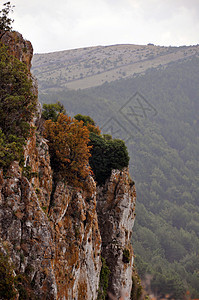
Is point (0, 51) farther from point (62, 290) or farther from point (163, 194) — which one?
point (163, 194)

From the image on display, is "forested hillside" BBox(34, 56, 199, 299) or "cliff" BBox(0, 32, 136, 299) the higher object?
"forested hillside" BBox(34, 56, 199, 299)

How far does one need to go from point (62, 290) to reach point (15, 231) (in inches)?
186

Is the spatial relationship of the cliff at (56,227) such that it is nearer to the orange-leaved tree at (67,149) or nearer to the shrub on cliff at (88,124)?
the orange-leaved tree at (67,149)

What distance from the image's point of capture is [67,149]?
17984 millimetres

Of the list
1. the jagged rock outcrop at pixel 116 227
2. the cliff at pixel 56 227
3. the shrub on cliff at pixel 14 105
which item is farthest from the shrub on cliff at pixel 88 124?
the shrub on cliff at pixel 14 105

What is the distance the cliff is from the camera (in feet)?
35.0

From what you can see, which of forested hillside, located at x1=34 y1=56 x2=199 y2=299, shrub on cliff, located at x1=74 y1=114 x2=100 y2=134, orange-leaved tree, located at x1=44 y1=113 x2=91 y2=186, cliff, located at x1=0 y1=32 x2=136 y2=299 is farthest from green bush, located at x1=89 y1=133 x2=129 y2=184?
Result: forested hillside, located at x1=34 y1=56 x2=199 y2=299

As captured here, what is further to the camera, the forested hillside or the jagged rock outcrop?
the forested hillside

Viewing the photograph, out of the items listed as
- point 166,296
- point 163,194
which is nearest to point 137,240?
point 166,296

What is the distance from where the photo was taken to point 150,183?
15712 centimetres

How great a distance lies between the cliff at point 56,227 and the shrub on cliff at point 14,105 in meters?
0.83

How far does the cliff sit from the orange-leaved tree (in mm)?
831

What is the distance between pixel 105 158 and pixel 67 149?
9100 mm

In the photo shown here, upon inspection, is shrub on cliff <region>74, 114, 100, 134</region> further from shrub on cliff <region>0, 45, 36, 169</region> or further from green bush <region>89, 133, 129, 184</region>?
shrub on cliff <region>0, 45, 36, 169</region>
